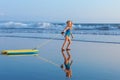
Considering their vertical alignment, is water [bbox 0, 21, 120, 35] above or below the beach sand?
below

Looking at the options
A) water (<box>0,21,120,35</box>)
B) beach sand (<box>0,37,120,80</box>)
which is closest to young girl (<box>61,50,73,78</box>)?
beach sand (<box>0,37,120,80</box>)

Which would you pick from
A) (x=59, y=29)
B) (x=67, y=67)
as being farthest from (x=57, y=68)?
(x=59, y=29)

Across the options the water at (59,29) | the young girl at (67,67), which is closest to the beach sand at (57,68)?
the young girl at (67,67)

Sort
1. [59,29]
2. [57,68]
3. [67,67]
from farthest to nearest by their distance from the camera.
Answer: [59,29] → [67,67] → [57,68]

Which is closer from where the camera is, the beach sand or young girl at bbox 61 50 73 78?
the beach sand

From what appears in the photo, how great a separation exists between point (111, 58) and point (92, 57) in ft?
2.18

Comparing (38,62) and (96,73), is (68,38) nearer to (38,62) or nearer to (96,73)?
(38,62)

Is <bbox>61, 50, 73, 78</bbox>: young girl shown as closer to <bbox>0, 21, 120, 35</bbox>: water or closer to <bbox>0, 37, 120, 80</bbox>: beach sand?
<bbox>0, 37, 120, 80</bbox>: beach sand

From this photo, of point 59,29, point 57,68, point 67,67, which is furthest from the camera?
point 59,29

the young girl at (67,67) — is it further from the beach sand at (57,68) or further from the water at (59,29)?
the water at (59,29)

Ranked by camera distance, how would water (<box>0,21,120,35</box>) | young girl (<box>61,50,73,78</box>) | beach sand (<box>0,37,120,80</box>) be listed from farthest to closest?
water (<box>0,21,120,35</box>), young girl (<box>61,50,73,78</box>), beach sand (<box>0,37,120,80</box>)

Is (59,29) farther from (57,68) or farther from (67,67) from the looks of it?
(57,68)

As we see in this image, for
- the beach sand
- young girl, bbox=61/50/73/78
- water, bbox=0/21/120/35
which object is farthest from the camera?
water, bbox=0/21/120/35

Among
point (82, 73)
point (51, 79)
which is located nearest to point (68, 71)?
point (82, 73)
